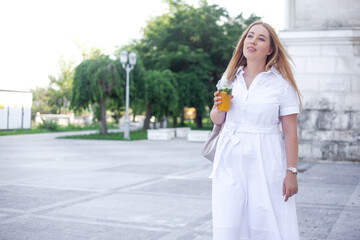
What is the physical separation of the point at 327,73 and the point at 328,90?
426mm

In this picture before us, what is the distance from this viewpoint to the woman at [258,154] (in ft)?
9.24

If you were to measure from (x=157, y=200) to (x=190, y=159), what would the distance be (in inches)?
257

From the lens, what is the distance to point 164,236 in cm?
480

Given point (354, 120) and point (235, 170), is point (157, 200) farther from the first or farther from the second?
point (354, 120)

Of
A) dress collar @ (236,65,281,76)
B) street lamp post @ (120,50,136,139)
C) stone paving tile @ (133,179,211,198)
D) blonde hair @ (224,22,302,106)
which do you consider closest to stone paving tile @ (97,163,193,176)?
stone paving tile @ (133,179,211,198)

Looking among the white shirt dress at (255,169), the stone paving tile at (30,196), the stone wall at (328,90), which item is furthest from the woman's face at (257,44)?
the stone wall at (328,90)

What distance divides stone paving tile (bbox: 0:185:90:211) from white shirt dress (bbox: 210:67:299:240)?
395cm

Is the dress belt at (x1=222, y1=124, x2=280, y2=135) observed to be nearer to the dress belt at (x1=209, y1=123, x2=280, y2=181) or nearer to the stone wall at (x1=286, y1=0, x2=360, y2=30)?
the dress belt at (x1=209, y1=123, x2=280, y2=181)

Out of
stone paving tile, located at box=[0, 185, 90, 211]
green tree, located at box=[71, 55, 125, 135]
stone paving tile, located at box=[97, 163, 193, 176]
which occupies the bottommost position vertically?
stone paving tile, located at box=[0, 185, 90, 211]

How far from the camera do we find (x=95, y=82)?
22984mm

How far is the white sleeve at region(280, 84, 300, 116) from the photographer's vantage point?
2.91 m

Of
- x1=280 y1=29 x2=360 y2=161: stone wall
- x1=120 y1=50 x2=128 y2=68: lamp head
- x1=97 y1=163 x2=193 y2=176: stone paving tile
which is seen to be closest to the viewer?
x1=97 y1=163 x2=193 y2=176: stone paving tile

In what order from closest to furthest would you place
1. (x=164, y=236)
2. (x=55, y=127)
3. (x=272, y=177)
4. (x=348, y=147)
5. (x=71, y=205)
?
(x=272, y=177) → (x=164, y=236) → (x=71, y=205) → (x=348, y=147) → (x=55, y=127)

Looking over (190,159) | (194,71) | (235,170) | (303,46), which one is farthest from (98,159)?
(194,71)
